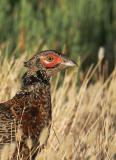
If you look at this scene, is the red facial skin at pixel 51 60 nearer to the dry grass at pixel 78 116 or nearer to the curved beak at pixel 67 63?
the curved beak at pixel 67 63

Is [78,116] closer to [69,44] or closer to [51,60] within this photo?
[51,60]

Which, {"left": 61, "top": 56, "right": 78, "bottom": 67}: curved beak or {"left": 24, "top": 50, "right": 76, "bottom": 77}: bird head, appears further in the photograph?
{"left": 61, "top": 56, "right": 78, "bottom": 67}: curved beak

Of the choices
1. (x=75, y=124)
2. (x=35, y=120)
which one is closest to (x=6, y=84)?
(x=75, y=124)

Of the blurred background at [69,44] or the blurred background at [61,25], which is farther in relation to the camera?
the blurred background at [61,25]

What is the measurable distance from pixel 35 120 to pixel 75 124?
190 cm

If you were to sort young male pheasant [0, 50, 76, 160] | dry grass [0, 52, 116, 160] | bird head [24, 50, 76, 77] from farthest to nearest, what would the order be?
Result: 1. dry grass [0, 52, 116, 160]
2. bird head [24, 50, 76, 77]
3. young male pheasant [0, 50, 76, 160]

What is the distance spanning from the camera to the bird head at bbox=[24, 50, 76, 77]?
15.9ft

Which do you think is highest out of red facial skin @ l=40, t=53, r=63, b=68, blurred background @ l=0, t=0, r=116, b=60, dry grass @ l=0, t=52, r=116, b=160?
blurred background @ l=0, t=0, r=116, b=60

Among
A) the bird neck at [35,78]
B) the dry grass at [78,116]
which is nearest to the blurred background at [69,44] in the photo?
the dry grass at [78,116]

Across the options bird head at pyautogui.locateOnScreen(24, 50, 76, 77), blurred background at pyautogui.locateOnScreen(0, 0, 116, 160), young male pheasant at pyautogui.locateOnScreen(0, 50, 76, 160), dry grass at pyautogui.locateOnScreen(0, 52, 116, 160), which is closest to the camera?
young male pheasant at pyautogui.locateOnScreen(0, 50, 76, 160)

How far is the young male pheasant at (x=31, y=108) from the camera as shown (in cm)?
443

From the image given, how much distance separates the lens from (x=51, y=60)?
192 inches

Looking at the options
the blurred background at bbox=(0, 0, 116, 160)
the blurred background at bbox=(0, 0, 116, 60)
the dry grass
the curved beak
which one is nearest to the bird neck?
the curved beak

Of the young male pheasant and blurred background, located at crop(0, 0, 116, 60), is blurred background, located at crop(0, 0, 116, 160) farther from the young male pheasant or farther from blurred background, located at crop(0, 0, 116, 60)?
the young male pheasant
